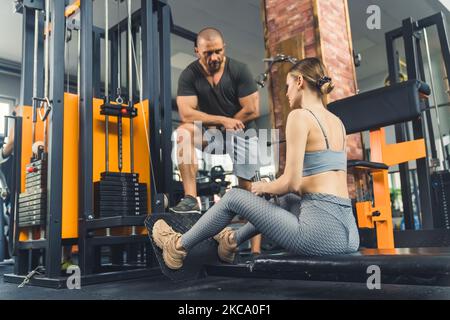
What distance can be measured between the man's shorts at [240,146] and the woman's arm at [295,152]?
124cm

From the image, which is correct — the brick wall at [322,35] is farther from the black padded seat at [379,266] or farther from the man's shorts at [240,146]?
the black padded seat at [379,266]

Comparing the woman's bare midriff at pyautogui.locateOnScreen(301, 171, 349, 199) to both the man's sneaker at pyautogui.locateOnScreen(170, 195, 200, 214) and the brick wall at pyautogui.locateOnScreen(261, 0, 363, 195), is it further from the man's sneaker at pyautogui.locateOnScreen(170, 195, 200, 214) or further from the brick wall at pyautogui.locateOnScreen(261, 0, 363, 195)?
the brick wall at pyautogui.locateOnScreen(261, 0, 363, 195)

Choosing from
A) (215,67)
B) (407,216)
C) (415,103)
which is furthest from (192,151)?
(407,216)

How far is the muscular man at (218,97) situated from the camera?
2.96 m

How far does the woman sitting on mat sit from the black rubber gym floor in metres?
0.21

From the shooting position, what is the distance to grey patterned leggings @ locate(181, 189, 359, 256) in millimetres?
1696

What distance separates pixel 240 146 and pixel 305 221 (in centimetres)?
135

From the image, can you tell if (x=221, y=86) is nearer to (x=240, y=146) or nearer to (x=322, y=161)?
(x=240, y=146)

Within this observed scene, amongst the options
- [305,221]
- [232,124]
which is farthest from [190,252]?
[232,124]

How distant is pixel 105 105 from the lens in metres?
2.55

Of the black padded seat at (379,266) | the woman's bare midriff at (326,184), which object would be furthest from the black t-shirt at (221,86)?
the black padded seat at (379,266)

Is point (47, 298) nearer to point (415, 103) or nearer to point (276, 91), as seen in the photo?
point (415, 103)

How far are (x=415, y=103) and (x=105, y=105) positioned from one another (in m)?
1.90

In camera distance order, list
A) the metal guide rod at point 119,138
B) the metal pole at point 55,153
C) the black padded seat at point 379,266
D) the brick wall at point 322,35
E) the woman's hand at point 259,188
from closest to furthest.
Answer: the black padded seat at point 379,266, the woman's hand at point 259,188, the metal pole at point 55,153, the metal guide rod at point 119,138, the brick wall at point 322,35
